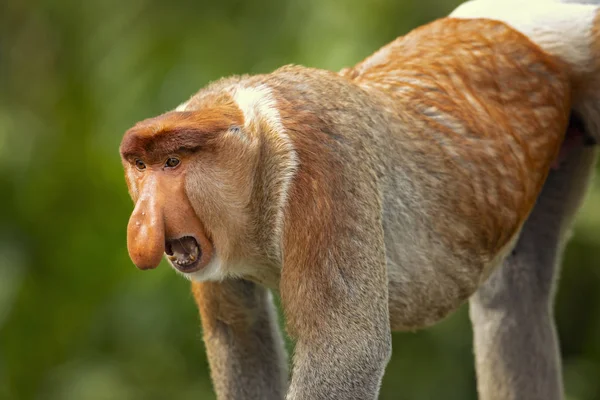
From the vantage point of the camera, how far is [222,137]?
2227 mm

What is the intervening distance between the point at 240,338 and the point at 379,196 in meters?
0.68

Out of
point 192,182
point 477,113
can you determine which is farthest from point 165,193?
point 477,113

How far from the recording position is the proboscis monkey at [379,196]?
87.8 inches

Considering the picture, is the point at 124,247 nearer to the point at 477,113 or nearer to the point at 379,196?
the point at 477,113

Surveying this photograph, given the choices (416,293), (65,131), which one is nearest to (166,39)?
(65,131)

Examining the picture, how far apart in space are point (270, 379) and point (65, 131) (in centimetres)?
361

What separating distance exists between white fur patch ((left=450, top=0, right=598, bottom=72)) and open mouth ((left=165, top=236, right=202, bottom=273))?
1.33 m

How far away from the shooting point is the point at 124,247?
5609 mm

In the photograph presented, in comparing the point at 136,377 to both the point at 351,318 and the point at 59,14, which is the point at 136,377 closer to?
the point at 59,14

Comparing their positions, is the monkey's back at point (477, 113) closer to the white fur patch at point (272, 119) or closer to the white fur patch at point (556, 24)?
the white fur patch at point (556, 24)

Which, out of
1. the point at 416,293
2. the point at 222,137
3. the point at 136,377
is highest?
the point at 222,137

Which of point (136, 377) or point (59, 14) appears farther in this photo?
point (59, 14)

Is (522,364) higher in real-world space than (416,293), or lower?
lower

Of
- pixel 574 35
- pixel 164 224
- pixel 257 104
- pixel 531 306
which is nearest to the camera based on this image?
pixel 164 224
